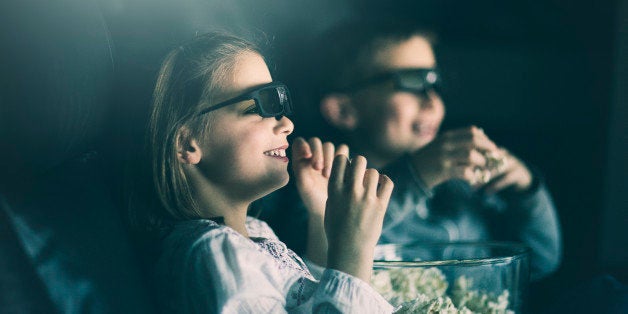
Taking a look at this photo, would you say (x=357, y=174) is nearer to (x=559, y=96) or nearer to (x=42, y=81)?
(x=42, y=81)

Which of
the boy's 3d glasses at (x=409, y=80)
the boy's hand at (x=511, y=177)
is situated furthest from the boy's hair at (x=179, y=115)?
the boy's hand at (x=511, y=177)

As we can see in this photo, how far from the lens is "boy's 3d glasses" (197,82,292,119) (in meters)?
0.77

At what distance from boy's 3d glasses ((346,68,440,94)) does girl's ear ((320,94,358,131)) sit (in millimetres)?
27

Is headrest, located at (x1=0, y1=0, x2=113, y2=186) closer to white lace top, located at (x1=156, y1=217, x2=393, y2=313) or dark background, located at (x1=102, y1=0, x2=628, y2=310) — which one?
white lace top, located at (x1=156, y1=217, x2=393, y2=313)

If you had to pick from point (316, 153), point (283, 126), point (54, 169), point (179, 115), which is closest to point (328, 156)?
point (316, 153)

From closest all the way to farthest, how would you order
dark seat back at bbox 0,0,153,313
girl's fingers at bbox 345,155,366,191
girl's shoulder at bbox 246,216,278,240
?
dark seat back at bbox 0,0,153,313 < girl's fingers at bbox 345,155,366,191 < girl's shoulder at bbox 246,216,278,240

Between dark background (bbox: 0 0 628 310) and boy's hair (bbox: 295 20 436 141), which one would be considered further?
dark background (bbox: 0 0 628 310)

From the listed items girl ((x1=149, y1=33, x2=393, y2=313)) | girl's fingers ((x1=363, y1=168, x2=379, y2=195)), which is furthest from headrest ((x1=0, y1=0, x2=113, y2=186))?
girl's fingers ((x1=363, y1=168, x2=379, y2=195))

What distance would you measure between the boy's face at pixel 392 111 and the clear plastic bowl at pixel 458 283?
1.00 ft

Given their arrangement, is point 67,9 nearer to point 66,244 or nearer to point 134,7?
point 134,7

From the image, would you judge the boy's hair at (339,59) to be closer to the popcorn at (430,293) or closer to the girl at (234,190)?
the girl at (234,190)

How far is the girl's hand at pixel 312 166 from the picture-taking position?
90 centimetres

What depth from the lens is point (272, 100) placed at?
785mm

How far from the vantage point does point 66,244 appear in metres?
0.67
